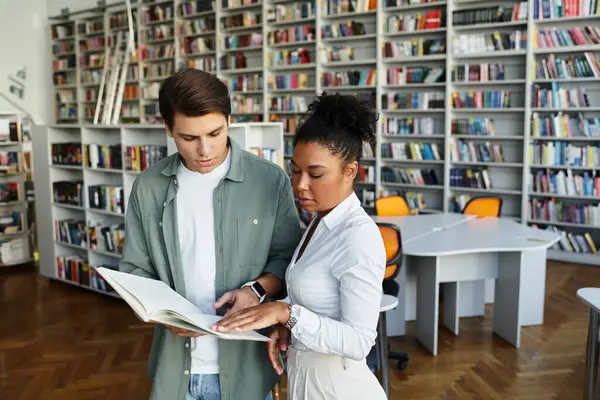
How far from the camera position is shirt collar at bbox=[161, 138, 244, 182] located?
1453 millimetres

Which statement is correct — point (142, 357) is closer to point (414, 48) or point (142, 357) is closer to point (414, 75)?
point (414, 75)

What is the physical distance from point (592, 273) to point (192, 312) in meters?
5.77

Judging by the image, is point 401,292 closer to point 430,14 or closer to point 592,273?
point 592,273

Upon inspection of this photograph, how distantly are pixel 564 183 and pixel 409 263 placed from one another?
3242mm

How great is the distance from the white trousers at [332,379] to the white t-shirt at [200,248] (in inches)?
10.2

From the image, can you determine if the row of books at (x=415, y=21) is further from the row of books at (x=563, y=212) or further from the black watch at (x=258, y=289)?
the black watch at (x=258, y=289)

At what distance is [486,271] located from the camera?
4160 mm

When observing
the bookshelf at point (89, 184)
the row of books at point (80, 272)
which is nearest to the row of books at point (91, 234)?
the bookshelf at point (89, 184)

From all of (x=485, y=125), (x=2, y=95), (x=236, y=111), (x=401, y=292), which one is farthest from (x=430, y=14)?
(x=2, y=95)

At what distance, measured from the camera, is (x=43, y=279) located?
6.15m

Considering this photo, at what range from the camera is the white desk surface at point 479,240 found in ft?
12.5

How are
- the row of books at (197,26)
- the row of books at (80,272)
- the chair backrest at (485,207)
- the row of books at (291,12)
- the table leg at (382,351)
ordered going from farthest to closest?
1. the row of books at (197,26)
2. the row of books at (291,12)
3. the row of books at (80,272)
4. the chair backrest at (485,207)
5. the table leg at (382,351)

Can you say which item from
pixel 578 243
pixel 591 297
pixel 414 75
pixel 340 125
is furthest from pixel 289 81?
pixel 340 125

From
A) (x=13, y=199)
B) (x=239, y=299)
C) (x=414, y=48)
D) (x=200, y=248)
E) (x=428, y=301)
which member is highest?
(x=414, y=48)
